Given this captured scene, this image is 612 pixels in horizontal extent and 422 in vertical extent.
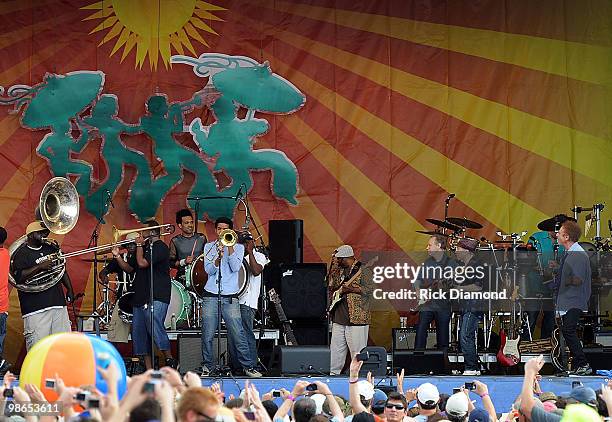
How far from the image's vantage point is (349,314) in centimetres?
1339

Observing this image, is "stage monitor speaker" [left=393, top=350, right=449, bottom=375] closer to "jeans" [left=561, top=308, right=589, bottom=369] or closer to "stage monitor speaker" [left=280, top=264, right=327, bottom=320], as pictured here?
"stage monitor speaker" [left=280, top=264, right=327, bottom=320]

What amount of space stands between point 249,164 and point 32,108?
2.75 m

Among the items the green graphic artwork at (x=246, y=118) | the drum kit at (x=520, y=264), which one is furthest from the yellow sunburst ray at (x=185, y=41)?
Result: the drum kit at (x=520, y=264)

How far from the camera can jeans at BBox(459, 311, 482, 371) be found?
1302cm

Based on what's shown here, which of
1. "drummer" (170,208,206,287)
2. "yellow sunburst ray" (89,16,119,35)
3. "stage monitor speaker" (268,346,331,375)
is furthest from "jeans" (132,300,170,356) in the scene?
"yellow sunburst ray" (89,16,119,35)

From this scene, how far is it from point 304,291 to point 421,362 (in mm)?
1517

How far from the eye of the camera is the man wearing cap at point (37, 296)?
12.3m

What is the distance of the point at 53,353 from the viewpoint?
18.5 ft

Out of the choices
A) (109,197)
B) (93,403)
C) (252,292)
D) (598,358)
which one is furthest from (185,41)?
(93,403)

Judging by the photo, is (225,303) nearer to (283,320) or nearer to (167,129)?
(283,320)

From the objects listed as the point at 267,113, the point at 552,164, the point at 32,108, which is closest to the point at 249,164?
the point at 267,113

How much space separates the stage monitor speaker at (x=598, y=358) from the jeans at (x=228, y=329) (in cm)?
335

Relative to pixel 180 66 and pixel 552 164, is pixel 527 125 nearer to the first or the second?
pixel 552 164

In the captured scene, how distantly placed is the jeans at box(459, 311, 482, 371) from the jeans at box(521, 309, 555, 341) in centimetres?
96
